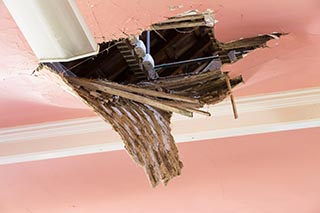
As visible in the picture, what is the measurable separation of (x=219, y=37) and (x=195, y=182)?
33.7 inches

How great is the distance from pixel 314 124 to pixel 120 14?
99 centimetres

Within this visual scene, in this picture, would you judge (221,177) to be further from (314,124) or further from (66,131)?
(66,131)

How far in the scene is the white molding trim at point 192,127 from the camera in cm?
183

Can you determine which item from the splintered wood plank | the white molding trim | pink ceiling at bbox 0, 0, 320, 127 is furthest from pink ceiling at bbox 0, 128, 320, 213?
the splintered wood plank

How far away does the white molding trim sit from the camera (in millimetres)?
1830

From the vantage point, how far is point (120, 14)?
49.2 inches

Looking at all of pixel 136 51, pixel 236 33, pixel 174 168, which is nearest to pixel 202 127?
pixel 174 168

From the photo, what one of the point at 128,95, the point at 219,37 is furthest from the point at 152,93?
the point at 219,37

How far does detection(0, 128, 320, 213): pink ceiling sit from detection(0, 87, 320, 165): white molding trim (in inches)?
2.1

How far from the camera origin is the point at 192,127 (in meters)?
1.93

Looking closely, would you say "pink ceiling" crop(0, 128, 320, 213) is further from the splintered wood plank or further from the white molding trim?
the splintered wood plank

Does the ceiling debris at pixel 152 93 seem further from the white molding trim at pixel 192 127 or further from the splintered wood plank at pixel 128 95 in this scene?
the white molding trim at pixel 192 127

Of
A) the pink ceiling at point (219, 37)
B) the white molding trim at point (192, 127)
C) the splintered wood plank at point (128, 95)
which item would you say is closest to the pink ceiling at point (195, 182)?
the white molding trim at point (192, 127)

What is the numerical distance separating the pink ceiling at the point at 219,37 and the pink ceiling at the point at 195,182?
29 centimetres
